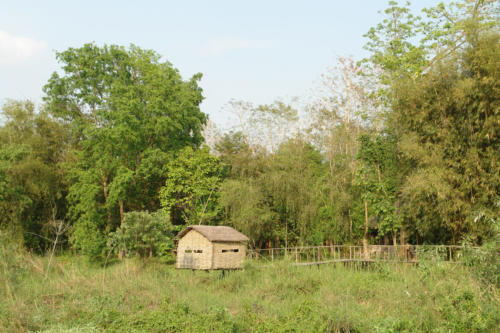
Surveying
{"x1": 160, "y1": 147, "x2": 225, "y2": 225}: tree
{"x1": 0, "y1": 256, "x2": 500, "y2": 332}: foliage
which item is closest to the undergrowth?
{"x1": 0, "y1": 256, "x2": 500, "y2": 332}: foliage

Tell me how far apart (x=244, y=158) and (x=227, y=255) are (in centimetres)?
1069

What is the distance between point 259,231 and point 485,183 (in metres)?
12.5

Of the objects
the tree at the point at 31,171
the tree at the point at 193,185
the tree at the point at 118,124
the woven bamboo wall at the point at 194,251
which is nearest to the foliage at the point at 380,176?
the woven bamboo wall at the point at 194,251

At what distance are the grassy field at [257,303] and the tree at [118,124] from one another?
12.4 m

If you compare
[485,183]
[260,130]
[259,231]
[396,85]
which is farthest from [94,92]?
[485,183]

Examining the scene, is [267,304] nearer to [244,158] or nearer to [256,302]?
[256,302]

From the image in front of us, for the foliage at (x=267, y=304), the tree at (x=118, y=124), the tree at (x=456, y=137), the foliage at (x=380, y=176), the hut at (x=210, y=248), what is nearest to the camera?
the foliage at (x=267, y=304)

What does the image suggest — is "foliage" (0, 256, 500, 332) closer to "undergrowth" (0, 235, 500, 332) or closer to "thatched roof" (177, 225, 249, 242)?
"undergrowth" (0, 235, 500, 332)

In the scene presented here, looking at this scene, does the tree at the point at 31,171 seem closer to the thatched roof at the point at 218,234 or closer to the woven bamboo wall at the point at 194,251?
the woven bamboo wall at the point at 194,251

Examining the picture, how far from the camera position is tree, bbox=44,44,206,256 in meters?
24.9

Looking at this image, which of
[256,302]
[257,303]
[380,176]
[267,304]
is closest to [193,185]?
[380,176]

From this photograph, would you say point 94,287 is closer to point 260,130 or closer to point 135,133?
point 135,133

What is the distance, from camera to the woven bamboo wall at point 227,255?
54.1 ft

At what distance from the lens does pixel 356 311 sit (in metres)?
9.33
